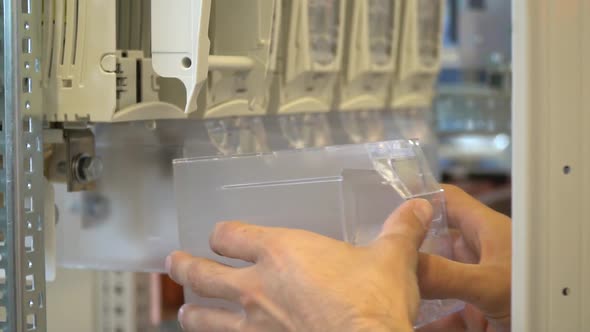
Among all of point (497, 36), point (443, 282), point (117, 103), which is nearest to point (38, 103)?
point (117, 103)

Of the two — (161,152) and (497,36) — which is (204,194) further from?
(497,36)

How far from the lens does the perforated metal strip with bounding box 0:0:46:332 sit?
98cm

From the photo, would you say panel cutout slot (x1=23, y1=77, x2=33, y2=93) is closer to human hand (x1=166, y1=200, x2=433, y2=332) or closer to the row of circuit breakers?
the row of circuit breakers

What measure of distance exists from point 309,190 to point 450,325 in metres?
0.36

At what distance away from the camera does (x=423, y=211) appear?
959mm

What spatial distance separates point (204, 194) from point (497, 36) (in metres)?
1.63

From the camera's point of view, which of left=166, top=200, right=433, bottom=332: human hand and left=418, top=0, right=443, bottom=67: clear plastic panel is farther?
left=418, top=0, right=443, bottom=67: clear plastic panel

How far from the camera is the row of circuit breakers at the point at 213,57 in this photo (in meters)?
1.00

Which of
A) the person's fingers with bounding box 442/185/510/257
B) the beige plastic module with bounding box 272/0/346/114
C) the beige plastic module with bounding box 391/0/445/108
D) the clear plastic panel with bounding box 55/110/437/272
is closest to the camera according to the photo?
the person's fingers with bounding box 442/185/510/257

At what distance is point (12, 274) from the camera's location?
3.25 feet

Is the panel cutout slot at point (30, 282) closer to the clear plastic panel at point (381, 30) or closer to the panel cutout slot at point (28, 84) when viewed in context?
the panel cutout slot at point (28, 84)

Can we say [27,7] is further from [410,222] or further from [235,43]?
[410,222]

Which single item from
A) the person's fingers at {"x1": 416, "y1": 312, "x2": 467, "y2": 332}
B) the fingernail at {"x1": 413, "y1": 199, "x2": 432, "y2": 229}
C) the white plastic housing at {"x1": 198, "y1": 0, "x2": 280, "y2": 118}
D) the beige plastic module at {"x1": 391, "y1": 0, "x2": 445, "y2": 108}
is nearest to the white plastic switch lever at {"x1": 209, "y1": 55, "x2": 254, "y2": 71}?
the white plastic housing at {"x1": 198, "y1": 0, "x2": 280, "y2": 118}

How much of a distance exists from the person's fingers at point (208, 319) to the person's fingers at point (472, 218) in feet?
1.09
